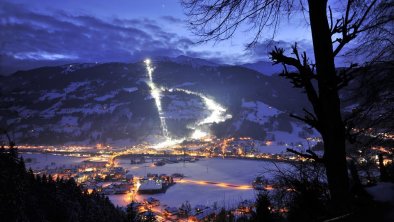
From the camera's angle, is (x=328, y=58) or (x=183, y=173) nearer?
(x=328, y=58)

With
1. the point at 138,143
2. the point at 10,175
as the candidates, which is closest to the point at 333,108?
the point at 10,175

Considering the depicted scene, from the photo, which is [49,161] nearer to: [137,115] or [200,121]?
[137,115]

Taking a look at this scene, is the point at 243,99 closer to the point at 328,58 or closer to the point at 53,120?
the point at 53,120

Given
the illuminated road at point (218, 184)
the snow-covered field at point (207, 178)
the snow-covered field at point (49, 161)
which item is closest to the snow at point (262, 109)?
the snow-covered field at point (207, 178)

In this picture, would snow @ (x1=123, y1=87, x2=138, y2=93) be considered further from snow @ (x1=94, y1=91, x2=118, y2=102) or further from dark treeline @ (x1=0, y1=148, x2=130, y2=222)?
dark treeline @ (x1=0, y1=148, x2=130, y2=222)

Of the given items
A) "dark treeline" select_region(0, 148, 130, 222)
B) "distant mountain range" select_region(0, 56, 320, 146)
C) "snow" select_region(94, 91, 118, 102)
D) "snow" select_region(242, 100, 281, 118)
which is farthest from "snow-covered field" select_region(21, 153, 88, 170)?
"snow" select_region(242, 100, 281, 118)

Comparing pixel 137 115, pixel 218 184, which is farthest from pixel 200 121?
pixel 218 184
